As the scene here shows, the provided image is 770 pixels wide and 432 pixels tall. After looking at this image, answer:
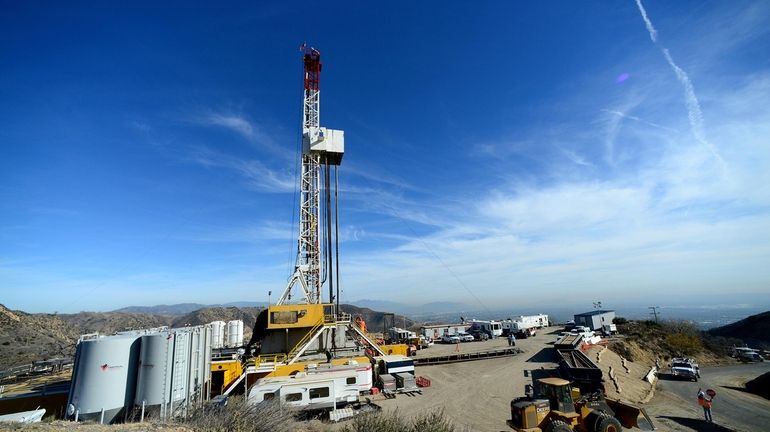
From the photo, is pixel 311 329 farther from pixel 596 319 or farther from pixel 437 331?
pixel 596 319

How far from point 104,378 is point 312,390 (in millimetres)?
6977

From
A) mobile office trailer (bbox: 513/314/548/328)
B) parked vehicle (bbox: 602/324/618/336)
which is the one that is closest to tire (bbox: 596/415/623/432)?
mobile office trailer (bbox: 513/314/548/328)

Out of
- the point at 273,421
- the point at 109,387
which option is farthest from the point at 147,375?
the point at 273,421

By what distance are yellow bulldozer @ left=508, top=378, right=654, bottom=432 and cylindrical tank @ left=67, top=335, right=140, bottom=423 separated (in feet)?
39.3

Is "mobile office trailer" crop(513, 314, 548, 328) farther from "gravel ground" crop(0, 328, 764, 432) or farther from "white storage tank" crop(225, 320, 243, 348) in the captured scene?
"white storage tank" crop(225, 320, 243, 348)

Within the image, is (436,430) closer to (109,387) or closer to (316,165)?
(109,387)

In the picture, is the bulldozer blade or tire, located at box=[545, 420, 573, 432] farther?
the bulldozer blade

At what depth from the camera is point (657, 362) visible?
99.0 ft

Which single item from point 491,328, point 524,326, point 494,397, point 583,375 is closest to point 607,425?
point 494,397

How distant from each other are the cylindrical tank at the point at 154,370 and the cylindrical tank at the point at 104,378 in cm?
32

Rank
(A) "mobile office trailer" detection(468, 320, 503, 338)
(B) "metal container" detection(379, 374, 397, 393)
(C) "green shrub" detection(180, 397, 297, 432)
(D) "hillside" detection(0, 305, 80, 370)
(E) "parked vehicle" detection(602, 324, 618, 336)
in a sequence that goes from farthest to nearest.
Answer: (A) "mobile office trailer" detection(468, 320, 503, 338)
(E) "parked vehicle" detection(602, 324, 618, 336)
(D) "hillside" detection(0, 305, 80, 370)
(B) "metal container" detection(379, 374, 397, 393)
(C) "green shrub" detection(180, 397, 297, 432)

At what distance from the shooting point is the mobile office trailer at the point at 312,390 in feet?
44.4

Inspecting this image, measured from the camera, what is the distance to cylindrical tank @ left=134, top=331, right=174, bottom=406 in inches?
413

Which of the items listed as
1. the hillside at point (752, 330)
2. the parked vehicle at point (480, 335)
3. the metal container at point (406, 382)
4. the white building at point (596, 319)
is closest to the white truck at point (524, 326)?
the parked vehicle at point (480, 335)
